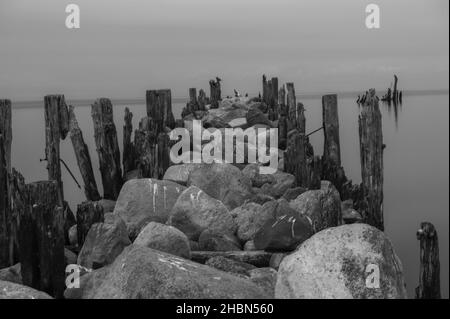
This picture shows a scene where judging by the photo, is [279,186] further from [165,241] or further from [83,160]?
[165,241]

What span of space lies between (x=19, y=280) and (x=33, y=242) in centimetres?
62

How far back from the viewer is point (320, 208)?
8.95 metres

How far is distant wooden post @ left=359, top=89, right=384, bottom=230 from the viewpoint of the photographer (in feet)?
33.2

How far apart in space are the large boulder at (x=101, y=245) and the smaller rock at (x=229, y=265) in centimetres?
124

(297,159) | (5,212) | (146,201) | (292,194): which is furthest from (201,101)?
(5,212)

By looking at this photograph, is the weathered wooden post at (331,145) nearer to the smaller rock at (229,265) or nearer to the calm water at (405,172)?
the calm water at (405,172)

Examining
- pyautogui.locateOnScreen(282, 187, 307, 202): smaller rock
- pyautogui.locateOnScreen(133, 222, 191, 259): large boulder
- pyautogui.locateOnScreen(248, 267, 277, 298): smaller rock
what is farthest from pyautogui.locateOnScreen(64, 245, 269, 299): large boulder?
pyautogui.locateOnScreen(282, 187, 307, 202): smaller rock

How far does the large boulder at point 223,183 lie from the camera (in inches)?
410

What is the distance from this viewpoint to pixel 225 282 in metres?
5.69

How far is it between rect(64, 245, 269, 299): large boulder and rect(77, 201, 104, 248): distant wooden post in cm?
247

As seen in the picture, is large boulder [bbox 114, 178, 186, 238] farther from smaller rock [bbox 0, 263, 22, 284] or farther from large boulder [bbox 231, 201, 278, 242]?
smaller rock [bbox 0, 263, 22, 284]
